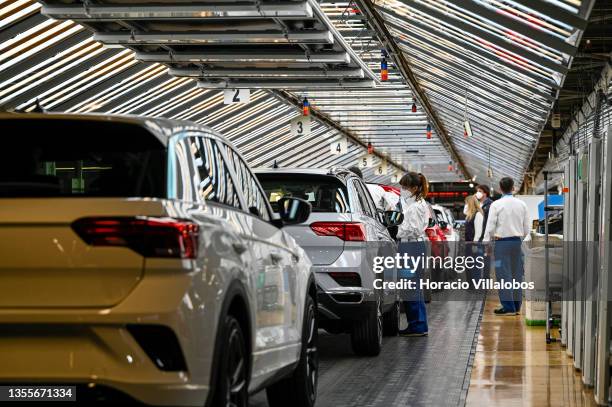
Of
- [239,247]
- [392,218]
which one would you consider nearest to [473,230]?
[392,218]

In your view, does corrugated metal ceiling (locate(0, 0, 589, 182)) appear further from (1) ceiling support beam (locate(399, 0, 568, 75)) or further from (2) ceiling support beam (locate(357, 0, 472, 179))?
(2) ceiling support beam (locate(357, 0, 472, 179))

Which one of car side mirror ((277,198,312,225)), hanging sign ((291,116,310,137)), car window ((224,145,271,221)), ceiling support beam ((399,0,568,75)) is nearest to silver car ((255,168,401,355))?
car side mirror ((277,198,312,225))

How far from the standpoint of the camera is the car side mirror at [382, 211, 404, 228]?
12873mm

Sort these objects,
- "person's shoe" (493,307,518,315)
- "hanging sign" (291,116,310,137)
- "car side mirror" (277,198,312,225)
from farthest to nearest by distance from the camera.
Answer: "hanging sign" (291,116,310,137) < "person's shoe" (493,307,518,315) < "car side mirror" (277,198,312,225)

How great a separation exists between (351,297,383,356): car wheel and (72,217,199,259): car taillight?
6136 mm

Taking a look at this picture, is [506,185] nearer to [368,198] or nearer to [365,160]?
[368,198]

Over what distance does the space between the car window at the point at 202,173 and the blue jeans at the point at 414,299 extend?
6.84 meters

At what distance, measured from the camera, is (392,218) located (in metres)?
13.2

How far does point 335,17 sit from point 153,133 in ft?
51.7

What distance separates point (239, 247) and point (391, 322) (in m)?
7.69

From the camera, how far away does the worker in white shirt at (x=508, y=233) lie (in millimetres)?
15253

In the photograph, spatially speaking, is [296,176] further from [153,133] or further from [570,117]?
[570,117]

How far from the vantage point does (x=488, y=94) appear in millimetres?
23734

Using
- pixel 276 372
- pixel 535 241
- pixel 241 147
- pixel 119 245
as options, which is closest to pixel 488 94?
pixel 535 241
